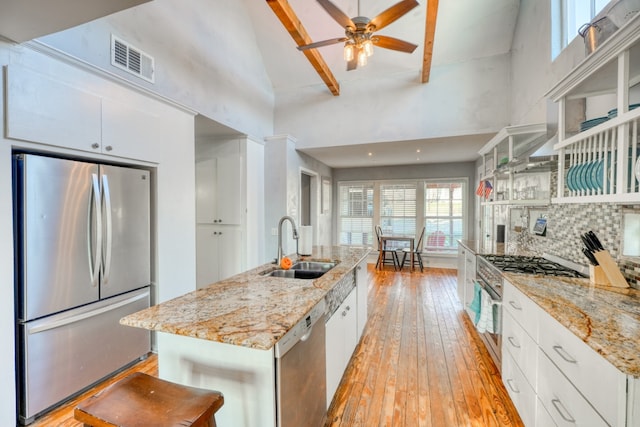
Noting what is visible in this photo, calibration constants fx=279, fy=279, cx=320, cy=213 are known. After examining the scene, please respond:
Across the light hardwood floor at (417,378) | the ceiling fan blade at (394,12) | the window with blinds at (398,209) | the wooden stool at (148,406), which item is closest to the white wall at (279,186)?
the light hardwood floor at (417,378)

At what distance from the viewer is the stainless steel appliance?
2115 millimetres

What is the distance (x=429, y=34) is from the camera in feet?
10.4

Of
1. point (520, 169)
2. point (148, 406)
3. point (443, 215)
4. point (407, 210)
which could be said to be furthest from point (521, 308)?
point (407, 210)

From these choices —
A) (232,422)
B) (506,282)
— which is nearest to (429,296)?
(506,282)

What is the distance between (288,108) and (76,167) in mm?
3465

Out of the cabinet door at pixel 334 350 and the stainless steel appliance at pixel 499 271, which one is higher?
the stainless steel appliance at pixel 499 271

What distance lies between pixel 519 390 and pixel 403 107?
3680mm

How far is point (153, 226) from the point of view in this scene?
259 cm

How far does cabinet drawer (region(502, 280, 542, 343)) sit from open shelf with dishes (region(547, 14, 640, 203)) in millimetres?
654

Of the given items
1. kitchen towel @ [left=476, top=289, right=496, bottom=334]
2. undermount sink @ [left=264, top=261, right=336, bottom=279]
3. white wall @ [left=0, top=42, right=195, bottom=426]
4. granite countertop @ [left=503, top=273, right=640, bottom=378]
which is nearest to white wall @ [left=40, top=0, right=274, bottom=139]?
white wall @ [left=0, top=42, right=195, bottom=426]

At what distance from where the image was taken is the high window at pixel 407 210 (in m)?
6.46

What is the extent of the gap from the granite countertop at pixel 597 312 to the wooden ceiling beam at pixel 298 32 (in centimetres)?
323

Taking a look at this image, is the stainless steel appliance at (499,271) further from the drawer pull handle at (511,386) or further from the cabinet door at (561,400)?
the cabinet door at (561,400)

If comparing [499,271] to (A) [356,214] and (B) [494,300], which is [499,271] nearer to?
(B) [494,300]
